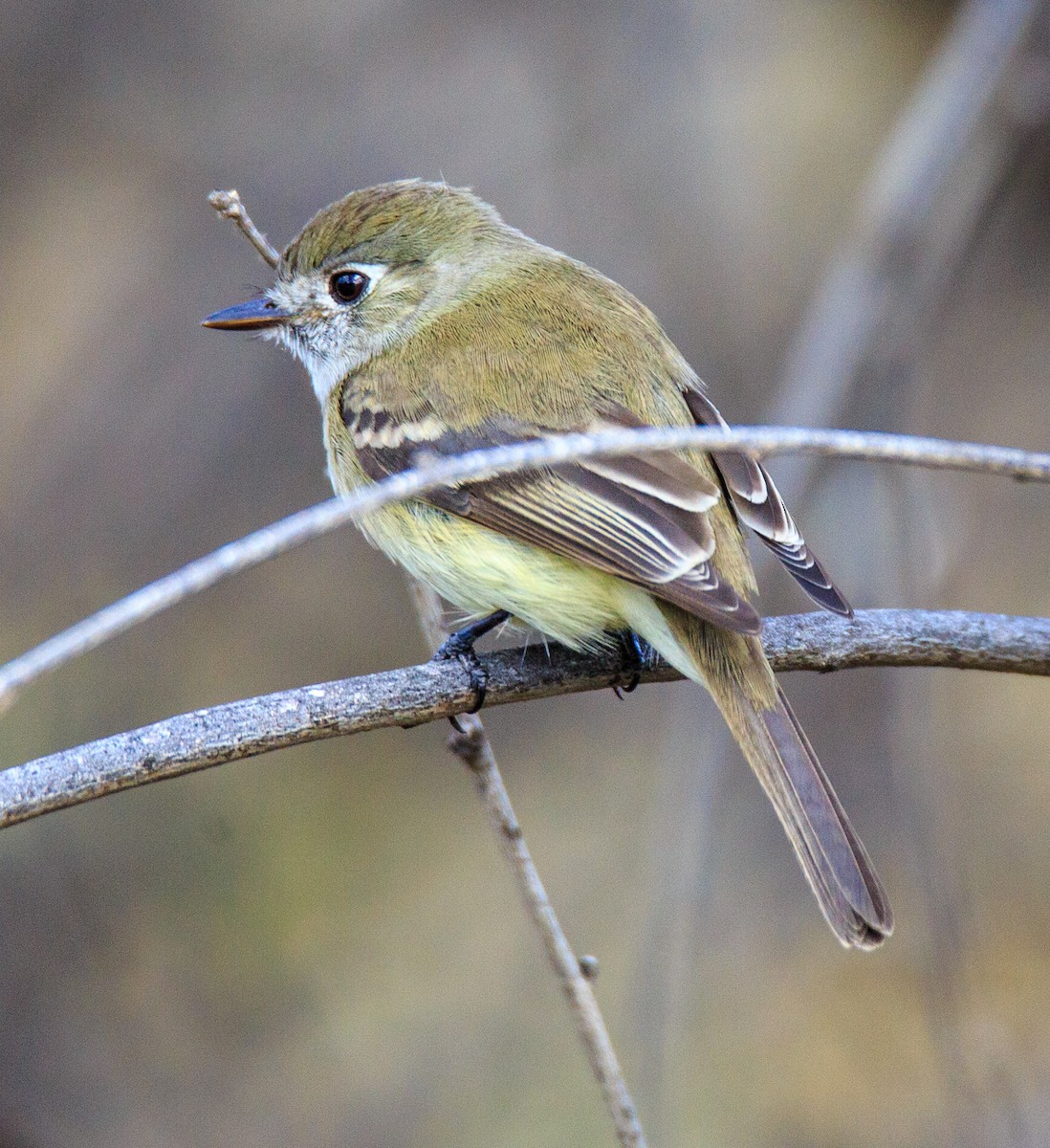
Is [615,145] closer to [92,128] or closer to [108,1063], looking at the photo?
[92,128]

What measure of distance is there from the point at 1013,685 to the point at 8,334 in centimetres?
416

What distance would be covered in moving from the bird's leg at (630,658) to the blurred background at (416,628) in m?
1.47

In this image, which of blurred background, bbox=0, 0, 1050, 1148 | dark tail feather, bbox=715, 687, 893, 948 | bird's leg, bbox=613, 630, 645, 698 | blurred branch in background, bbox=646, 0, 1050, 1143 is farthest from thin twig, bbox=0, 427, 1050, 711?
blurred background, bbox=0, 0, 1050, 1148

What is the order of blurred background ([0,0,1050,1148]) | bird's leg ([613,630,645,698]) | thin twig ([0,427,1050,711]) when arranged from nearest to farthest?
thin twig ([0,427,1050,711]), bird's leg ([613,630,645,698]), blurred background ([0,0,1050,1148])

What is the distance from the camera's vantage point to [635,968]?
4.89 meters

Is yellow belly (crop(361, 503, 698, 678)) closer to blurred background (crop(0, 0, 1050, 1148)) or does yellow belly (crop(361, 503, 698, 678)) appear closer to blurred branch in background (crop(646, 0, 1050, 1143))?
blurred branch in background (crop(646, 0, 1050, 1143))

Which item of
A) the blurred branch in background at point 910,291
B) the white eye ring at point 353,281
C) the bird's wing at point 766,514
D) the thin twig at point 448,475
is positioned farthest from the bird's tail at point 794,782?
the white eye ring at point 353,281

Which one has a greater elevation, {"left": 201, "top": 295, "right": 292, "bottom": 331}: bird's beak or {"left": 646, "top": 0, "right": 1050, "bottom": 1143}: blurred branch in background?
{"left": 646, "top": 0, "right": 1050, "bottom": 1143}: blurred branch in background

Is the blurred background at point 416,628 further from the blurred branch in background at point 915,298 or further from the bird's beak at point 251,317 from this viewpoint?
the bird's beak at point 251,317

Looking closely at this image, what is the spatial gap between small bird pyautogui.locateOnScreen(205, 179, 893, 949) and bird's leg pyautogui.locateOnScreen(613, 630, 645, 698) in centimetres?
5

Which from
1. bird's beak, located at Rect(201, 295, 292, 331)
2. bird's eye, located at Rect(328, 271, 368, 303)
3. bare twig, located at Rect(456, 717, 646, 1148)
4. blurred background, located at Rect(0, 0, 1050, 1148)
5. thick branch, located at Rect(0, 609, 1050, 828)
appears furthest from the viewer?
blurred background, located at Rect(0, 0, 1050, 1148)

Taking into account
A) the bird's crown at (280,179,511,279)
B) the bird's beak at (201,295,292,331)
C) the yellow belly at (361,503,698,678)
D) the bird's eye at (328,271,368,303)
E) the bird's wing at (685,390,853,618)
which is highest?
the bird's crown at (280,179,511,279)

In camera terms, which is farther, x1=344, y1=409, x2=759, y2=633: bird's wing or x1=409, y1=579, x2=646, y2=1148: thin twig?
x1=344, y1=409, x2=759, y2=633: bird's wing

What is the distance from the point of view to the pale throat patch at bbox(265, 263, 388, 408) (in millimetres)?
4098
